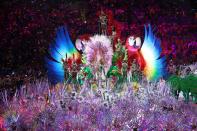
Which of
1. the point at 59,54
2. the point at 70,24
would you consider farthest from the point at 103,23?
the point at 59,54

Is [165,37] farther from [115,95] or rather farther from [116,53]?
[115,95]

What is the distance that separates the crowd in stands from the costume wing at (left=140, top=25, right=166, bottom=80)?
4.2 inches

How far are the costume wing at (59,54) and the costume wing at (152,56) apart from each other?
1.12 metres

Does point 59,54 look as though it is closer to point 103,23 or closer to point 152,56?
point 103,23

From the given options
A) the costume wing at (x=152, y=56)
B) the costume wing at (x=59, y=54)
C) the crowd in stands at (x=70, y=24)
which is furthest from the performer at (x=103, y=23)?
the costume wing at (x=152, y=56)

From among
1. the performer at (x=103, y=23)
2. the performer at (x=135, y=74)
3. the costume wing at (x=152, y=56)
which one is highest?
the performer at (x=103, y=23)

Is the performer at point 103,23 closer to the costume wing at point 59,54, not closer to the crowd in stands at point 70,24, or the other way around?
the crowd in stands at point 70,24

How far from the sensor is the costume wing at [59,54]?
6.02 metres

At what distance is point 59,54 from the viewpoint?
19.9 feet

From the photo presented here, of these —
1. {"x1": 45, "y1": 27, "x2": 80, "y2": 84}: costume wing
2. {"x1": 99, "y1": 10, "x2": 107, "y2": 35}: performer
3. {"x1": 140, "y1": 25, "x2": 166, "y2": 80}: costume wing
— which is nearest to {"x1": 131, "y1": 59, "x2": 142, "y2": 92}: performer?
{"x1": 140, "y1": 25, "x2": 166, "y2": 80}: costume wing

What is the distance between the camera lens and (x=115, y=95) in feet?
19.3

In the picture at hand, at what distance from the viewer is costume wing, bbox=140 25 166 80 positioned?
616cm

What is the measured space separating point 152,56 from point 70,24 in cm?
144

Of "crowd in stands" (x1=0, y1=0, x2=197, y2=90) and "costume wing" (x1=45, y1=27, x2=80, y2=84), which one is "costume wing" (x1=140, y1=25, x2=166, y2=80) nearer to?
"crowd in stands" (x1=0, y1=0, x2=197, y2=90)
